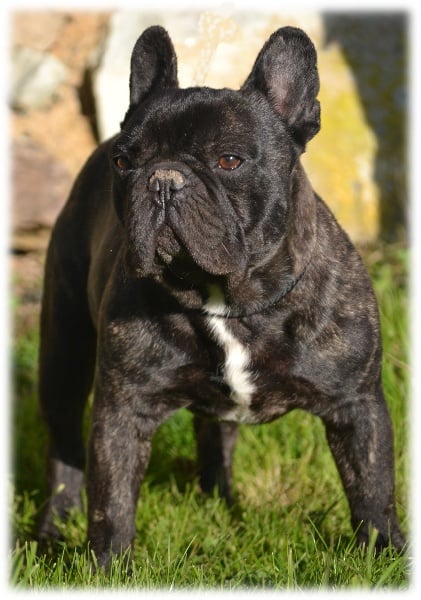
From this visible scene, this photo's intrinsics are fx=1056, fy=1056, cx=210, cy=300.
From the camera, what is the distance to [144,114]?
3.52 m

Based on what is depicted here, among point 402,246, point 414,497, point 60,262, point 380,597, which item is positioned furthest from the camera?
→ point 402,246

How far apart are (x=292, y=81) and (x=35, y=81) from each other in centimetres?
451

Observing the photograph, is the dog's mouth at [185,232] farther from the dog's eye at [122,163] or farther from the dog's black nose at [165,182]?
the dog's eye at [122,163]

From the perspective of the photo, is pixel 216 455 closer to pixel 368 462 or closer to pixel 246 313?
pixel 368 462

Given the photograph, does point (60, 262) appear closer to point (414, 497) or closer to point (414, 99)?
point (414, 497)

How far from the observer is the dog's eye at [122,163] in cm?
357

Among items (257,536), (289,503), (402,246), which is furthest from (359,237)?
(257,536)

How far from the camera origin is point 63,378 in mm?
4574

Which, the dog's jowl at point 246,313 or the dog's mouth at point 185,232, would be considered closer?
the dog's mouth at point 185,232

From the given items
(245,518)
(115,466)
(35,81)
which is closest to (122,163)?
(115,466)

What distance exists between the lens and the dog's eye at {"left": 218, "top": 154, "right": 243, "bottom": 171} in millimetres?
3395

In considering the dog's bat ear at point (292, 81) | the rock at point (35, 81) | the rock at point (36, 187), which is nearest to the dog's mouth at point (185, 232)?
the dog's bat ear at point (292, 81)

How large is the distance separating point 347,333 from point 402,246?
121 inches

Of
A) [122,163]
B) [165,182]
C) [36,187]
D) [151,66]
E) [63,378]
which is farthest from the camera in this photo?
[36,187]
